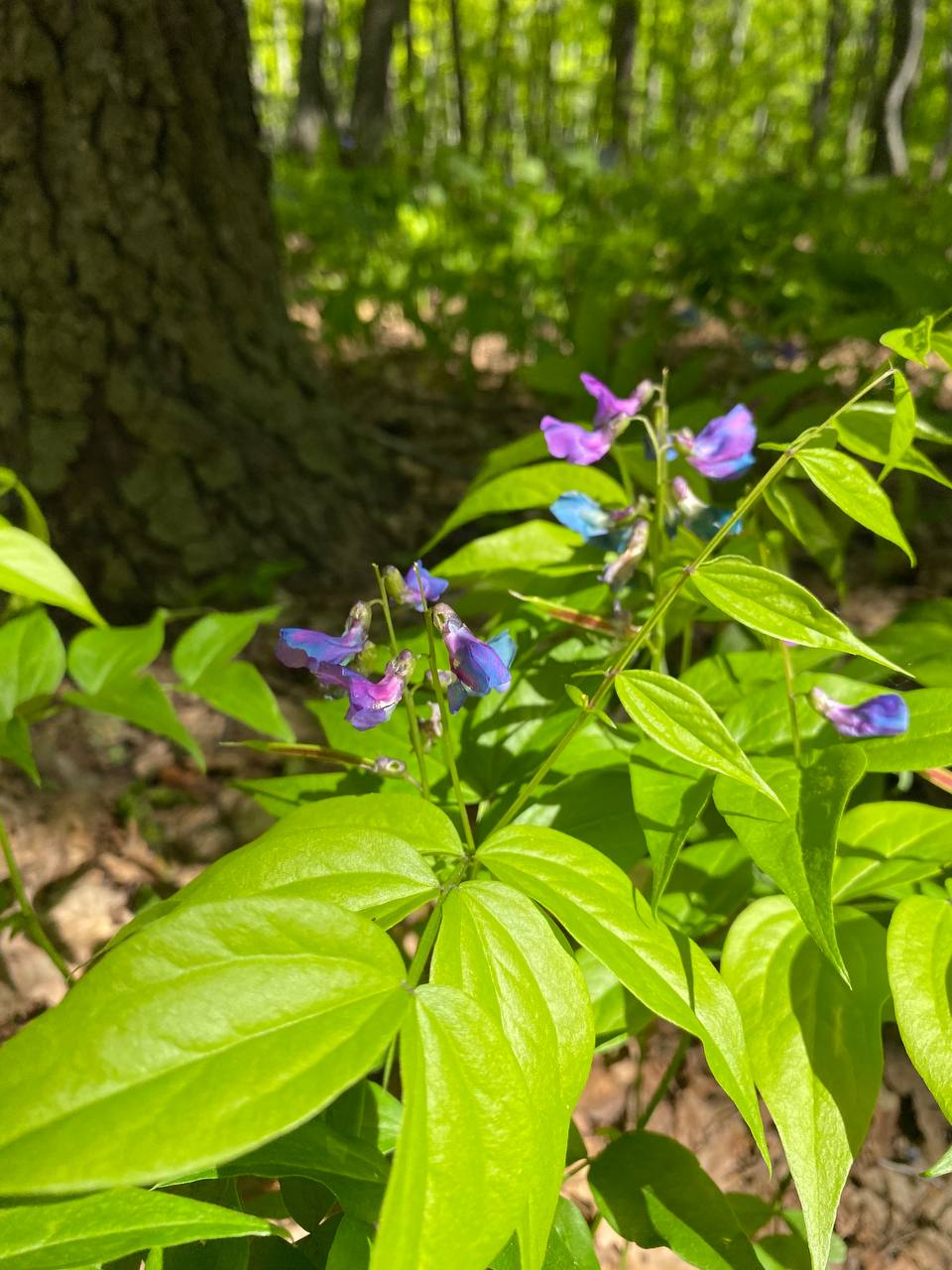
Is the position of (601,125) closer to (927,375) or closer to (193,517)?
(927,375)

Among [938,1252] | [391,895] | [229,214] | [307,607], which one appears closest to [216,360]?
[229,214]

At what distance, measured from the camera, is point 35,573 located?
3.54 feet

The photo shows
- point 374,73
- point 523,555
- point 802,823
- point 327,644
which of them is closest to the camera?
point 802,823

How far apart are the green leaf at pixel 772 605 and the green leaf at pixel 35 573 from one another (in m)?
0.73

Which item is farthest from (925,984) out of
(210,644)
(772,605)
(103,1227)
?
(210,644)

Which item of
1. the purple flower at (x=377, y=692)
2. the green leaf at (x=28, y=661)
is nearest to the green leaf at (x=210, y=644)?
the green leaf at (x=28, y=661)

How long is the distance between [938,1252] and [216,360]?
2718 mm

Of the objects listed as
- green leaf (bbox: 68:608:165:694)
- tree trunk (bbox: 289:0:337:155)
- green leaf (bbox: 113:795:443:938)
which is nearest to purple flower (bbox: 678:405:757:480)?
green leaf (bbox: 113:795:443:938)

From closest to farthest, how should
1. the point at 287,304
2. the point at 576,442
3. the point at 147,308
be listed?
the point at 576,442 → the point at 147,308 → the point at 287,304

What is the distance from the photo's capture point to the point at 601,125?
16.3m

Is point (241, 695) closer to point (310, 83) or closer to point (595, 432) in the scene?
point (595, 432)

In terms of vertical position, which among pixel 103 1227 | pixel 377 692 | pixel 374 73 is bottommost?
pixel 103 1227

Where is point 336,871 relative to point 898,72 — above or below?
below

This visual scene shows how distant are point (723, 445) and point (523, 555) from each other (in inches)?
13.3
